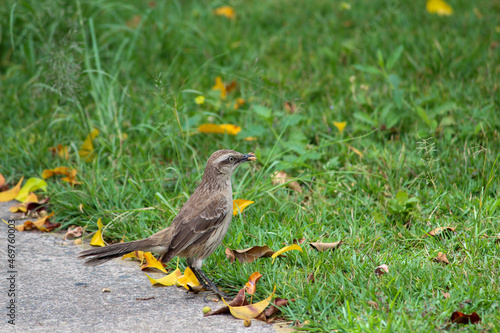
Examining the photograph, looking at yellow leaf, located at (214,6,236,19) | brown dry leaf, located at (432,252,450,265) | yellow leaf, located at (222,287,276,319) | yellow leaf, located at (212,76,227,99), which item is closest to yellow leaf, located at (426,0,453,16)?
yellow leaf, located at (214,6,236,19)

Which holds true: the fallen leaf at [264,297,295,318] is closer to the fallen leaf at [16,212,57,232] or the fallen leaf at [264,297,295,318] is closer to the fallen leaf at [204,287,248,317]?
the fallen leaf at [204,287,248,317]

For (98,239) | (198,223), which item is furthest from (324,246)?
(98,239)

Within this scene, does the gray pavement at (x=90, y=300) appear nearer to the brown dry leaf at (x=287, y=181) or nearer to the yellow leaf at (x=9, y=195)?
the yellow leaf at (x=9, y=195)

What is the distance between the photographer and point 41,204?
5508 mm

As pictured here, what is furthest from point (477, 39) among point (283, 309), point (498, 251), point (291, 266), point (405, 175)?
point (283, 309)

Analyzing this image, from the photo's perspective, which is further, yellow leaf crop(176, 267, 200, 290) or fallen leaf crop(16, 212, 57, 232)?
fallen leaf crop(16, 212, 57, 232)

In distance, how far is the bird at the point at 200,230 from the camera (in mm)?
4156

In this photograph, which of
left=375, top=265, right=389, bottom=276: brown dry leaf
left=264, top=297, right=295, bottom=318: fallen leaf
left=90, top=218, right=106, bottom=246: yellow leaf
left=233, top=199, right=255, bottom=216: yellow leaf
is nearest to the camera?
left=264, top=297, right=295, bottom=318: fallen leaf

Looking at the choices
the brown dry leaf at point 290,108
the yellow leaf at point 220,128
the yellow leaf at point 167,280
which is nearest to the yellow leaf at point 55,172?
the yellow leaf at point 220,128

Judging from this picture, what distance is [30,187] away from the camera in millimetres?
5590

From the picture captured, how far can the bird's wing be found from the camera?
4.19 m

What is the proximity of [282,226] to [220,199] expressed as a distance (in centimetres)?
70

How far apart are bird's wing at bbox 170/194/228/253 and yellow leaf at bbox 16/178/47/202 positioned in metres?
1.91

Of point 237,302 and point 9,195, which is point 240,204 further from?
point 9,195
